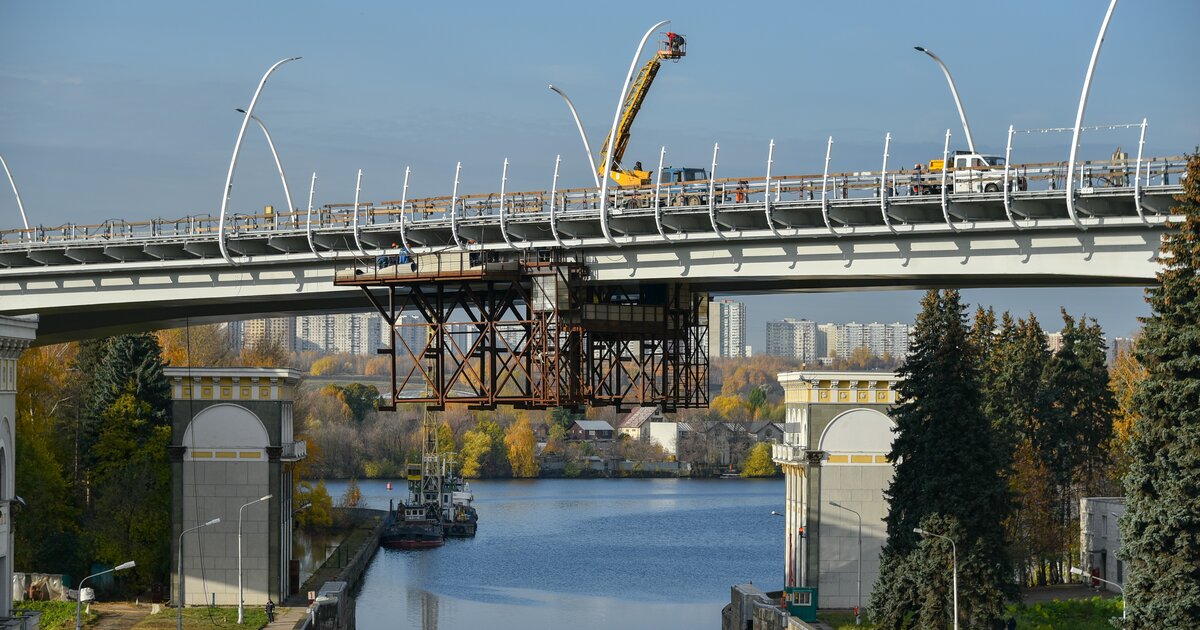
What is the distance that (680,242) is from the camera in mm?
49812

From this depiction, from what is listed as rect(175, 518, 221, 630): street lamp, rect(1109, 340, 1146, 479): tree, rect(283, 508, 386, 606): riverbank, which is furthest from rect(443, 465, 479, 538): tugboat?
rect(175, 518, 221, 630): street lamp

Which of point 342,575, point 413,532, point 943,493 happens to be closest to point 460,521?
point 413,532

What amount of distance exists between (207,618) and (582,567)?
38.6 metres

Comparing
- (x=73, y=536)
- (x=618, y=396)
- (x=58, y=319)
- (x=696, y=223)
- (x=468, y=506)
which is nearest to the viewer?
(x=696, y=223)

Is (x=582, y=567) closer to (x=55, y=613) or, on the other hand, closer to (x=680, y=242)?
(x=55, y=613)

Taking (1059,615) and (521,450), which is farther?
(521,450)

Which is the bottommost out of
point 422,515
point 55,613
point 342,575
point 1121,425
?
point 422,515

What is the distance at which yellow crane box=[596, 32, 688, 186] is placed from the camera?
5709 cm

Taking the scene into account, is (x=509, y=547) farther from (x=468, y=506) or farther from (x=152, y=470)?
(x=152, y=470)

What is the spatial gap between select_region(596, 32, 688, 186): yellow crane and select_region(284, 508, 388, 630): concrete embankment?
1801 centimetres

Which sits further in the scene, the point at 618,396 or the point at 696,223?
the point at 618,396

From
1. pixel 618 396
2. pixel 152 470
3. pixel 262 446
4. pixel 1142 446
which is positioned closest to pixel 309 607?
pixel 262 446

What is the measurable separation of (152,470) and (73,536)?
4.16 meters

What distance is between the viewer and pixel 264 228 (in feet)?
Result: 186
